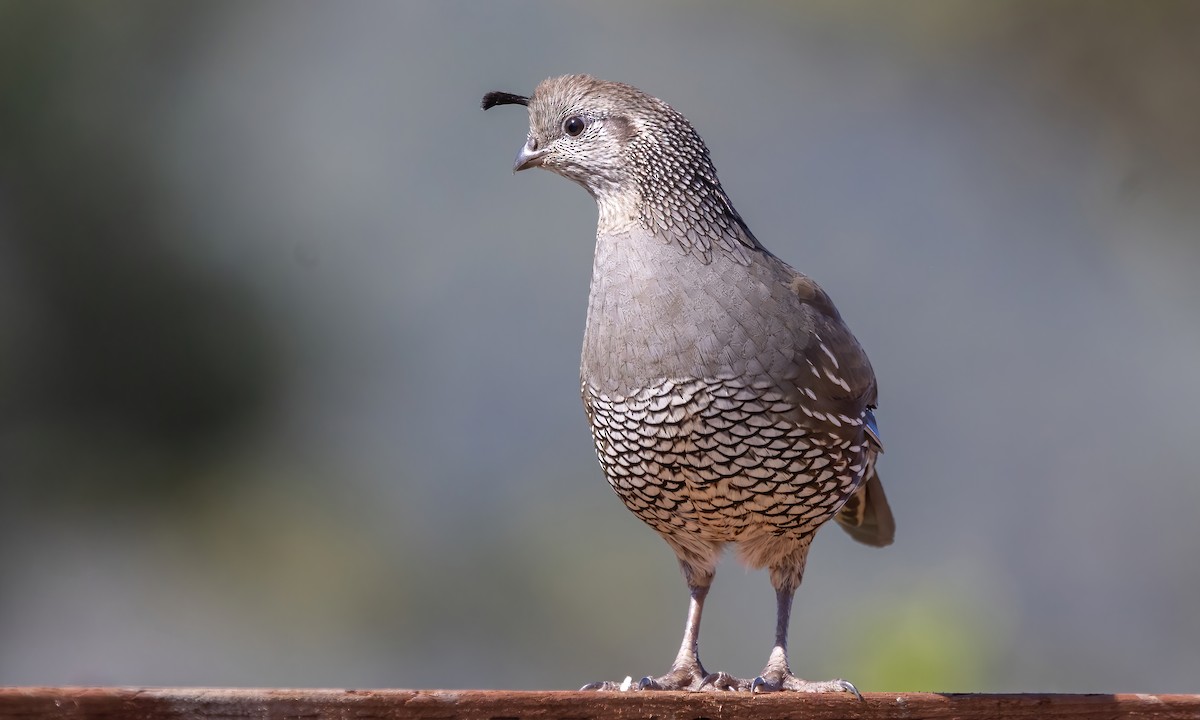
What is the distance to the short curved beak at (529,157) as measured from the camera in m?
3.67

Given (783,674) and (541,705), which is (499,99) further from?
(541,705)

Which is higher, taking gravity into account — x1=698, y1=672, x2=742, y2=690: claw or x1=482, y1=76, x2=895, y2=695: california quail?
x1=482, y1=76, x2=895, y2=695: california quail

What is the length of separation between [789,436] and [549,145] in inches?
40.1

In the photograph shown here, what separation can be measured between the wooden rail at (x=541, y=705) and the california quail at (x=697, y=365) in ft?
1.02

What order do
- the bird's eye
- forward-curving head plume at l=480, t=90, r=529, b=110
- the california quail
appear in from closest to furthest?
the california quail < the bird's eye < forward-curving head plume at l=480, t=90, r=529, b=110

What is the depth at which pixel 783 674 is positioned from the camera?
11.6 feet

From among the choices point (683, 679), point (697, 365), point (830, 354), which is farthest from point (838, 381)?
point (683, 679)

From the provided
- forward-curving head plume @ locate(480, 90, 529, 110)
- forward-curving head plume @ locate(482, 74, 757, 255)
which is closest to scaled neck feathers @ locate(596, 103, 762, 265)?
forward-curving head plume @ locate(482, 74, 757, 255)

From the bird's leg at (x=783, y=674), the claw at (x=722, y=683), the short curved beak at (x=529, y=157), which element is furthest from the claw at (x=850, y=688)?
the short curved beak at (x=529, y=157)

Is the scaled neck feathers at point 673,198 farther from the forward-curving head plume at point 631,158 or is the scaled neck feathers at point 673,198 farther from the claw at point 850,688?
the claw at point 850,688

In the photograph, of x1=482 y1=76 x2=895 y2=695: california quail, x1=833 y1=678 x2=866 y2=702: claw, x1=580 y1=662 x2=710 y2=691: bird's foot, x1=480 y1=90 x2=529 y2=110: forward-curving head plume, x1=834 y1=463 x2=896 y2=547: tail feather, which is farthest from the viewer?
x1=834 y1=463 x2=896 y2=547: tail feather

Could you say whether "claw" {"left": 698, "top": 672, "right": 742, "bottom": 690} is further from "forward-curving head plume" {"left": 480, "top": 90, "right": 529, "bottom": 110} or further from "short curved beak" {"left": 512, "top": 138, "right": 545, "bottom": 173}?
"forward-curving head plume" {"left": 480, "top": 90, "right": 529, "bottom": 110}

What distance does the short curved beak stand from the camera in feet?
12.1

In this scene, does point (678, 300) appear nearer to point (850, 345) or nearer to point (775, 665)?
point (850, 345)
